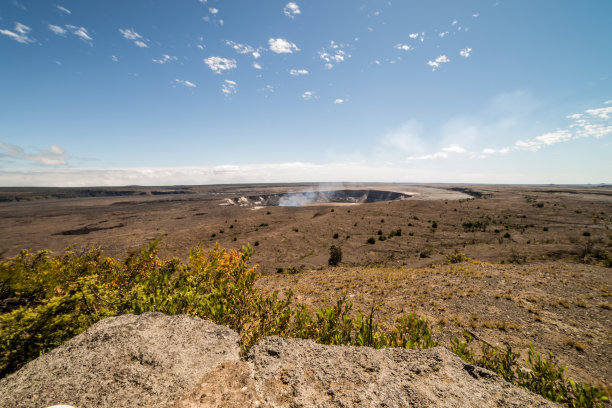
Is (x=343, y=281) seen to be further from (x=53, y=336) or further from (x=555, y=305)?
(x=53, y=336)

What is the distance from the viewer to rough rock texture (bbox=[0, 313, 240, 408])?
224 cm

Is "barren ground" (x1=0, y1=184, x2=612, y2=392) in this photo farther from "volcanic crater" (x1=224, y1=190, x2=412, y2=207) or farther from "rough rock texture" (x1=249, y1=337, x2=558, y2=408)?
"volcanic crater" (x1=224, y1=190, x2=412, y2=207)

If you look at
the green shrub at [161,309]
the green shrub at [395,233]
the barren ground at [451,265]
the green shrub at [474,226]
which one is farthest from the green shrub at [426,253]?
the green shrub at [161,309]

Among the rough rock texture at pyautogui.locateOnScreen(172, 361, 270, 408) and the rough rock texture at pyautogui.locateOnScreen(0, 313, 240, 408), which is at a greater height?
the rough rock texture at pyautogui.locateOnScreen(0, 313, 240, 408)

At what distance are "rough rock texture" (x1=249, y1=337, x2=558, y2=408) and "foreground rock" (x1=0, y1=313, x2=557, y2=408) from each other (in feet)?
0.04

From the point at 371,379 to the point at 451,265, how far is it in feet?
55.1

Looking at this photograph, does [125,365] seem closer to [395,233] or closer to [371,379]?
[371,379]

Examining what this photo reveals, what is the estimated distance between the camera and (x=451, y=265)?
1639cm

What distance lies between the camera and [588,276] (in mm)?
12227

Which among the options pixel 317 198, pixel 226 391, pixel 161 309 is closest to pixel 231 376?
pixel 226 391

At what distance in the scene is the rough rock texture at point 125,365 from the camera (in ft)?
7.34

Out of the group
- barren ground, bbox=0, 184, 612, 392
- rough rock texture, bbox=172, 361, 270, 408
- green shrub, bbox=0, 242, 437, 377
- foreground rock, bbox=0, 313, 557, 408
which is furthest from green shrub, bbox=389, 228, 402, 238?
rough rock texture, bbox=172, 361, 270, 408

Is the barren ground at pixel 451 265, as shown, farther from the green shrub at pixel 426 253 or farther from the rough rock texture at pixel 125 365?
the rough rock texture at pixel 125 365

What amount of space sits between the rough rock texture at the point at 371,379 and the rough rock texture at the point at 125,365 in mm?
670
